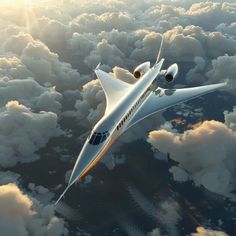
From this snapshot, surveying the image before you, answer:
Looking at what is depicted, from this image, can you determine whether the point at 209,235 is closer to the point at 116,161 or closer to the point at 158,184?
the point at 158,184

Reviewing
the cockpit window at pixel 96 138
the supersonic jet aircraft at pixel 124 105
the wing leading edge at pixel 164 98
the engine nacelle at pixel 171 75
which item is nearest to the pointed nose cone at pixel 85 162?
the supersonic jet aircraft at pixel 124 105

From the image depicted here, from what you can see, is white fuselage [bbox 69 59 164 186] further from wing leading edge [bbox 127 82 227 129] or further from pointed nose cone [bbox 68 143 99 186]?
wing leading edge [bbox 127 82 227 129]

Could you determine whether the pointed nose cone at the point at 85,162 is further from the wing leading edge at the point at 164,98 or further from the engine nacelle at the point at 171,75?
the engine nacelle at the point at 171,75

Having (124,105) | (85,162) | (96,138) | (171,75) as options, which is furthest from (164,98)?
(85,162)

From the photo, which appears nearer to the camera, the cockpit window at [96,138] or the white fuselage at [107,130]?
the white fuselage at [107,130]

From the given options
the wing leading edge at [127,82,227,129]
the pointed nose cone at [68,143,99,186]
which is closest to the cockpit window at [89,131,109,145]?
the pointed nose cone at [68,143,99,186]

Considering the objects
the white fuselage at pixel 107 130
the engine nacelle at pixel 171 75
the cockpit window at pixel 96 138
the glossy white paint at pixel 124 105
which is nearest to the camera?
the white fuselage at pixel 107 130

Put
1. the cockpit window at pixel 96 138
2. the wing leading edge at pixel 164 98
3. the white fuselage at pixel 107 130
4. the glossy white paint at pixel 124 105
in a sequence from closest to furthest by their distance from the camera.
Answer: the white fuselage at pixel 107 130
the glossy white paint at pixel 124 105
the cockpit window at pixel 96 138
the wing leading edge at pixel 164 98

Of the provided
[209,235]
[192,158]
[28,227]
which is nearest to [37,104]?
[192,158]
